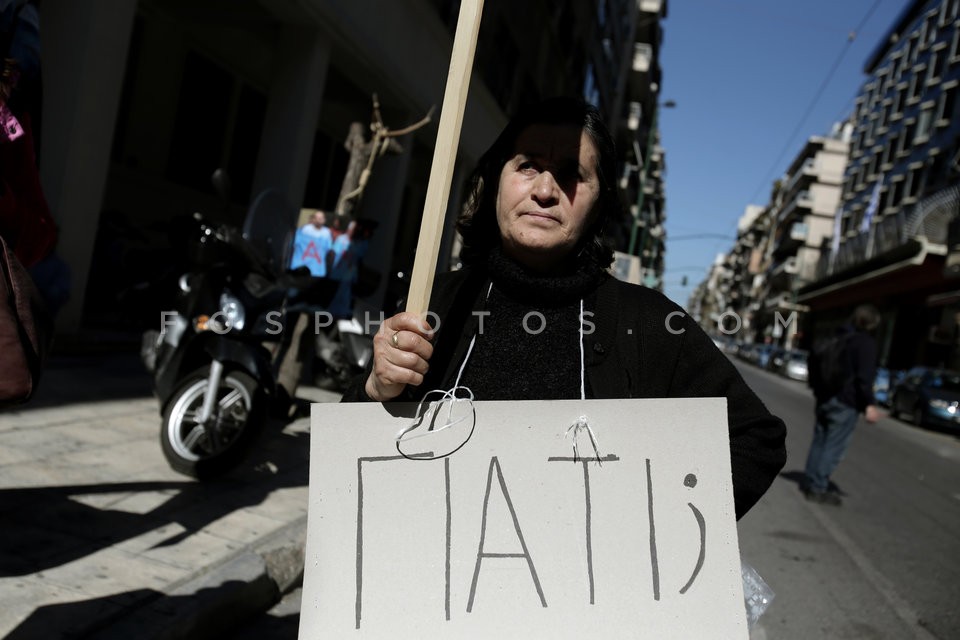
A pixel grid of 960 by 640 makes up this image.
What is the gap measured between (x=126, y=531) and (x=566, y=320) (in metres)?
2.65

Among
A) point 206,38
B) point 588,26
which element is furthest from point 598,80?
point 206,38

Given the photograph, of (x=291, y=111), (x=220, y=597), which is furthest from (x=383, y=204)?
(x=220, y=597)

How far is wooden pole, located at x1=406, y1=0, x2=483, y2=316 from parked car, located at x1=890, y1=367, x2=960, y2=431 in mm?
21062

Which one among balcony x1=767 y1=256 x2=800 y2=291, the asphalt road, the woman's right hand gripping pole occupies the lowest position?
the asphalt road

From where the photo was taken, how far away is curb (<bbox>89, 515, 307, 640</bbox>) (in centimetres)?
276

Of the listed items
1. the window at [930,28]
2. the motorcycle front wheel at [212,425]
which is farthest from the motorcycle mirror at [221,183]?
the window at [930,28]

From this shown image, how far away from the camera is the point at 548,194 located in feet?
5.82

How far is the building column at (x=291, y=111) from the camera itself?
35.9ft

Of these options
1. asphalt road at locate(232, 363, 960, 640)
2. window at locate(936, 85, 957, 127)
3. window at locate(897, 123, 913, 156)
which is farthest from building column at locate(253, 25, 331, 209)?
window at locate(897, 123, 913, 156)

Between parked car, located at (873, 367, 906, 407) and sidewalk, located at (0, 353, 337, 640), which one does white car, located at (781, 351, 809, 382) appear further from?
sidewalk, located at (0, 353, 337, 640)

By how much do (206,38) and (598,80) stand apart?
24.8 metres

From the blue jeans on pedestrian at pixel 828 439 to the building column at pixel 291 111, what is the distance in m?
6.81

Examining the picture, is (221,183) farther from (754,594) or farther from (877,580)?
(877,580)

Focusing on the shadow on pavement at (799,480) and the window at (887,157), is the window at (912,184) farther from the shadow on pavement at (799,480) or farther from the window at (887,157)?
the shadow on pavement at (799,480)
